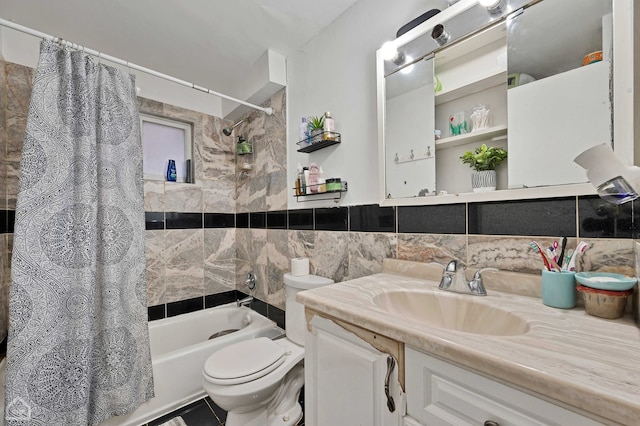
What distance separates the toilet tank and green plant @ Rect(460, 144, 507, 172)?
0.94 meters

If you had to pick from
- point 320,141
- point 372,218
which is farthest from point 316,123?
point 372,218

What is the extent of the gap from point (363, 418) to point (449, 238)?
0.72 metres

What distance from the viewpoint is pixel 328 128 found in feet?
5.18

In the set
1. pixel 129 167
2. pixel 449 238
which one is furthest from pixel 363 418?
pixel 129 167

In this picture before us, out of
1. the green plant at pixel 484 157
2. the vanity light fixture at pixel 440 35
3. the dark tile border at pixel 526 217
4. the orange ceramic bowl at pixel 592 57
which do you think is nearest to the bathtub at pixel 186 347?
the dark tile border at pixel 526 217

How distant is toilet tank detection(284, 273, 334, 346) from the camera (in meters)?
1.55

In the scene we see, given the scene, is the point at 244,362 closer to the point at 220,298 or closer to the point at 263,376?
the point at 263,376

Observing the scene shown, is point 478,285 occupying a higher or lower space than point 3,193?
lower

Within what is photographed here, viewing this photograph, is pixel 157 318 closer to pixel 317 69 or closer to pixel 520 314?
pixel 317 69

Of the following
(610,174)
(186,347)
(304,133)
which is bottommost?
(186,347)

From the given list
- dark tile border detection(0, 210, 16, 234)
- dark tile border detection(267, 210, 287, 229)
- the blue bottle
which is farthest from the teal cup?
dark tile border detection(0, 210, 16, 234)

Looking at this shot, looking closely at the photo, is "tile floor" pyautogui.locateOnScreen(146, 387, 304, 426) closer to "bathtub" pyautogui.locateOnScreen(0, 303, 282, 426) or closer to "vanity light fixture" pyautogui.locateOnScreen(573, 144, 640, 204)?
"bathtub" pyautogui.locateOnScreen(0, 303, 282, 426)

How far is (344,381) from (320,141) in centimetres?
122

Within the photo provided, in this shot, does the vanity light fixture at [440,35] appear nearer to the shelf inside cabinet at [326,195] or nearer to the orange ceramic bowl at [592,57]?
the orange ceramic bowl at [592,57]
